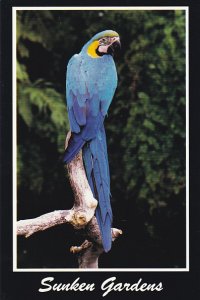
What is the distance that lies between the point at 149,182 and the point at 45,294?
75cm

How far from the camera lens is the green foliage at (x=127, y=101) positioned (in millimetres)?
2330

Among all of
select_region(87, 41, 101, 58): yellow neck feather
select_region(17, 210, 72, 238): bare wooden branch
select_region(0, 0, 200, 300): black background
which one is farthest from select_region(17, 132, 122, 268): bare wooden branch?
select_region(87, 41, 101, 58): yellow neck feather

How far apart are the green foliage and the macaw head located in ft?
1.67

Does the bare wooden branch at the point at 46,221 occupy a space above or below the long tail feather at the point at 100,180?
below

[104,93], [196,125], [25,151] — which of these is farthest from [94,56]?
[25,151]

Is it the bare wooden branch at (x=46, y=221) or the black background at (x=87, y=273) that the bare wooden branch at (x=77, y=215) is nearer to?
the bare wooden branch at (x=46, y=221)

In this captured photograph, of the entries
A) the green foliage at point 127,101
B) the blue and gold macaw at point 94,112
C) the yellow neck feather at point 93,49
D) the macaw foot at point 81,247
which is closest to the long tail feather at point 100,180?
the blue and gold macaw at point 94,112

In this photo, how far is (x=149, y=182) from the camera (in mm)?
2365

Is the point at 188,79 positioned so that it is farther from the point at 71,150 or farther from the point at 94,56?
the point at 71,150

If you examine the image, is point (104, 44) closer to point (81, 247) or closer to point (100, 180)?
point (100, 180)

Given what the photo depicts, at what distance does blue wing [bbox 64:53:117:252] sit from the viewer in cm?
179

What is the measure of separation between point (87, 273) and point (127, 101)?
877 mm

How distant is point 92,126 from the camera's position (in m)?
1.80

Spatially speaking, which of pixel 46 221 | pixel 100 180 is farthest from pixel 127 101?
pixel 46 221
